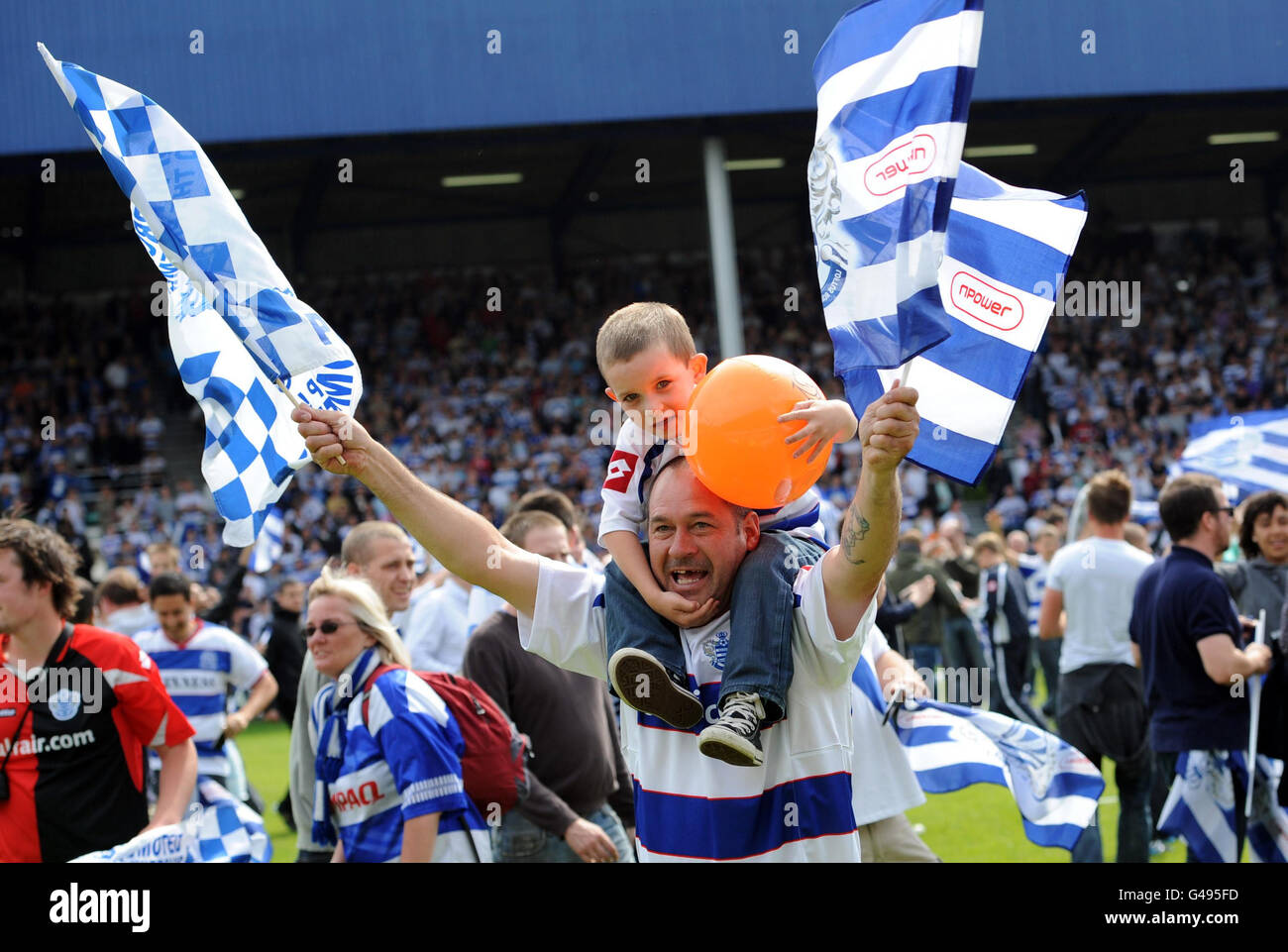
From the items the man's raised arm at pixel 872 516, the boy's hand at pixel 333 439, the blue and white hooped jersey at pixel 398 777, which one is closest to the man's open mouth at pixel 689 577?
the man's raised arm at pixel 872 516

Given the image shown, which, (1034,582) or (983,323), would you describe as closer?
(983,323)

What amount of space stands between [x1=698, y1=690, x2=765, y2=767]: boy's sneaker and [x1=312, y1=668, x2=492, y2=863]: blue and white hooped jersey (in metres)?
1.42

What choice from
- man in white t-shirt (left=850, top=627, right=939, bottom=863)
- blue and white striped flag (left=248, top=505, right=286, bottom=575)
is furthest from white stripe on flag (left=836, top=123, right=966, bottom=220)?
blue and white striped flag (left=248, top=505, right=286, bottom=575)

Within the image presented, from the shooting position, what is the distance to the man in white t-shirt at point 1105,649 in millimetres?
6520

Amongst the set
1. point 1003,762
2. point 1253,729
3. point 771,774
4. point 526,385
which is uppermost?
point 526,385

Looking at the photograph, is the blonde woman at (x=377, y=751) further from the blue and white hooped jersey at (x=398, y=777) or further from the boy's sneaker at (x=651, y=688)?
the boy's sneaker at (x=651, y=688)

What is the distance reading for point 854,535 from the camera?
243cm

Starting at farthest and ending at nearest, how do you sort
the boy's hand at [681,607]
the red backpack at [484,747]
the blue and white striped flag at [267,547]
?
the blue and white striped flag at [267,547], the red backpack at [484,747], the boy's hand at [681,607]

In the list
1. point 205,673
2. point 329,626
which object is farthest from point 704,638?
point 205,673

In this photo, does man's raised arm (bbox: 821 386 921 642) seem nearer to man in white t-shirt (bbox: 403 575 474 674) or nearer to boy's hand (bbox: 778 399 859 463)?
boy's hand (bbox: 778 399 859 463)

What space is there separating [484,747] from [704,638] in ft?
5.27

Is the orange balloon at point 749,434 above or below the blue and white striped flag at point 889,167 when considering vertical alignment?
below

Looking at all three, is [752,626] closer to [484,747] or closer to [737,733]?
[737,733]
